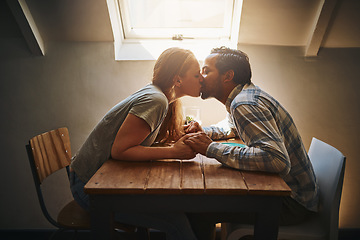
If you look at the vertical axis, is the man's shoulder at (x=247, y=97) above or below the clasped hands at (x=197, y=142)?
above

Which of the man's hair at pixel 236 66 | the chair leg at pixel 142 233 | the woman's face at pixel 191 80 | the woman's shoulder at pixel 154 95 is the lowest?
the chair leg at pixel 142 233

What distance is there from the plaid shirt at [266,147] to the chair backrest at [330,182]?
5cm

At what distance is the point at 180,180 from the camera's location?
1140 millimetres

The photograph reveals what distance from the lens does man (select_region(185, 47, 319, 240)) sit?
4.00ft

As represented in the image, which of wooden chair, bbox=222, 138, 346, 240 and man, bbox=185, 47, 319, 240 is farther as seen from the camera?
wooden chair, bbox=222, 138, 346, 240

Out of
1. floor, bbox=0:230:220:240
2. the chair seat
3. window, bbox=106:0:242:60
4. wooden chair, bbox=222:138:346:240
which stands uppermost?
window, bbox=106:0:242:60

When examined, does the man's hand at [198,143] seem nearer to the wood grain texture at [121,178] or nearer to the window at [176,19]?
the wood grain texture at [121,178]

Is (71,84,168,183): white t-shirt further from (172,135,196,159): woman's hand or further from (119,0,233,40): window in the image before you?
(119,0,233,40): window

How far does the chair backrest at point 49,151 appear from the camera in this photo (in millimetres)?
1595

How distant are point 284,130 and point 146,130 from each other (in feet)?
2.16

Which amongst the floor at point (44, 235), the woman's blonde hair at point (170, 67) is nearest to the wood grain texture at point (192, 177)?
the woman's blonde hair at point (170, 67)

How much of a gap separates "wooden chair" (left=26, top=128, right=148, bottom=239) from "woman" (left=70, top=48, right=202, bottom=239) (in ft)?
0.42

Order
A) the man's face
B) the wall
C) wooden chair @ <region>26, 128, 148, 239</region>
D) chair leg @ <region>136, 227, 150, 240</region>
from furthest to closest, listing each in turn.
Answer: the wall, chair leg @ <region>136, 227, 150, 240</region>, the man's face, wooden chair @ <region>26, 128, 148, 239</region>

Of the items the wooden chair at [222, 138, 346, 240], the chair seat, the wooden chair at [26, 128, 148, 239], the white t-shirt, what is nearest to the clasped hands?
the white t-shirt
